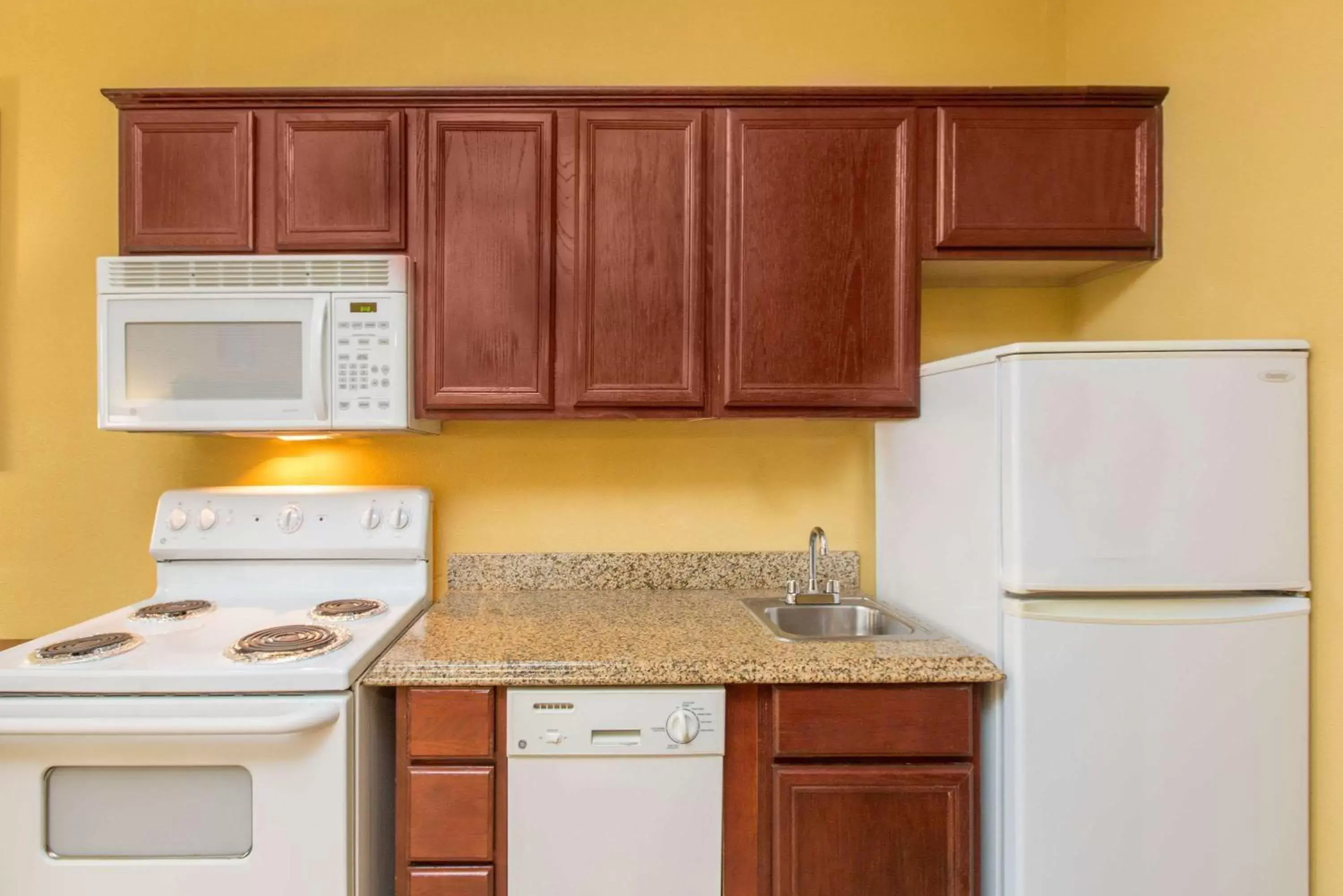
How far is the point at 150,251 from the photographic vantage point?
1.72 metres

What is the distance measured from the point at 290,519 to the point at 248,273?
25.8 inches

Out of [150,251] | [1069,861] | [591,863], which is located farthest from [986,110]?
[150,251]

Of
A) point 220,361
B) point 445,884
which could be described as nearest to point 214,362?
point 220,361

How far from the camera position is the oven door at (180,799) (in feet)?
4.18

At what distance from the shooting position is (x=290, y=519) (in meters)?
1.90

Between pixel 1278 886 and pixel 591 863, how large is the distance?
130cm

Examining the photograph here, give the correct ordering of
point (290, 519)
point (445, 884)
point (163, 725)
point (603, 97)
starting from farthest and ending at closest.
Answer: point (290, 519) → point (603, 97) → point (445, 884) → point (163, 725)

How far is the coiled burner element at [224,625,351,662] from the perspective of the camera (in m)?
1.37

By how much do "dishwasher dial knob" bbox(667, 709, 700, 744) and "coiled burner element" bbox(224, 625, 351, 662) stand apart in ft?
2.28

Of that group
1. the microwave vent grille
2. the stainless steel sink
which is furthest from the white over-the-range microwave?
the stainless steel sink

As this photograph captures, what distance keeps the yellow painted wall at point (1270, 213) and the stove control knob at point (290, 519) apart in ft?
7.45

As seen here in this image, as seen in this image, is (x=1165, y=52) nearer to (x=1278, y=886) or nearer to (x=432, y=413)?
(x=1278, y=886)

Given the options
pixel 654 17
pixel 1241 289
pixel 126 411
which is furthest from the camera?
pixel 654 17

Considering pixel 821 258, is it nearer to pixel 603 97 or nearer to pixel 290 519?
pixel 603 97
